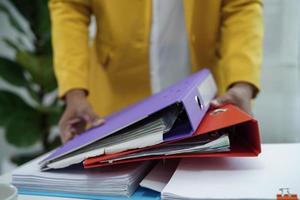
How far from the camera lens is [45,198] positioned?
0.51 m

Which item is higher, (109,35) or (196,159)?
(109,35)

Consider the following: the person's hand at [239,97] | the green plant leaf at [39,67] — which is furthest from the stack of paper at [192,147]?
the green plant leaf at [39,67]

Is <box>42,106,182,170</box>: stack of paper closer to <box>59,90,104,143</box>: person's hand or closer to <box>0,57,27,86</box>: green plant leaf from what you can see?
<box>59,90,104,143</box>: person's hand

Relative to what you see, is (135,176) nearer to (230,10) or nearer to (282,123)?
(230,10)

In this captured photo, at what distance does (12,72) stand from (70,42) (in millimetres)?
685

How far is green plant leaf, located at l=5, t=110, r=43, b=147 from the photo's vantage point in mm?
1448

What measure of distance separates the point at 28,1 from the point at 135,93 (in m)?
0.78

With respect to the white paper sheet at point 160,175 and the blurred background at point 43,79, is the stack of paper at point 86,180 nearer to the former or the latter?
the white paper sheet at point 160,175

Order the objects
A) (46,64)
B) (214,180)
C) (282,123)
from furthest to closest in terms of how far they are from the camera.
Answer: (46,64) → (282,123) → (214,180)

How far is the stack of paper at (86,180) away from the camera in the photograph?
1.62 ft

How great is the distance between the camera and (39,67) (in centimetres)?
143

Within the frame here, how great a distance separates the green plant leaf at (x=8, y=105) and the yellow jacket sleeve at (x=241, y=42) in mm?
877

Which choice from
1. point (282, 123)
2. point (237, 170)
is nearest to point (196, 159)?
point (237, 170)

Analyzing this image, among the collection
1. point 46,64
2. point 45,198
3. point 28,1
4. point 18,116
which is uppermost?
point 28,1
